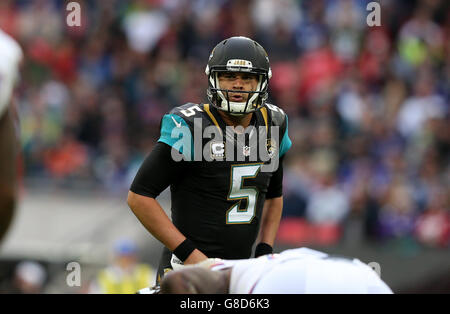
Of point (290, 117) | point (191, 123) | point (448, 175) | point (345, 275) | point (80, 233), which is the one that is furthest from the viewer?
point (290, 117)

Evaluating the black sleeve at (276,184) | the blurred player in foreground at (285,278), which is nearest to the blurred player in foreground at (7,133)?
the blurred player in foreground at (285,278)

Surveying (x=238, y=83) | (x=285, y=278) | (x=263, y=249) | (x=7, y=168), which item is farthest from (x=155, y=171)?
(x=7, y=168)

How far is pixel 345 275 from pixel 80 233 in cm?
831

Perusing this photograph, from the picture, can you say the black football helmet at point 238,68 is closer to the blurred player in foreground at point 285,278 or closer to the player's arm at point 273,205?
the player's arm at point 273,205

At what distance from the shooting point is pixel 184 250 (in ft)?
15.0

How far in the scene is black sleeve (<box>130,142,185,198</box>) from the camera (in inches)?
182

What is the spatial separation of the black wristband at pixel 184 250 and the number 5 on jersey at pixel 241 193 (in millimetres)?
323

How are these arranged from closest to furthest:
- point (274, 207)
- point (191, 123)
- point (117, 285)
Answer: point (191, 123), point (274, 207), point (117, 285)

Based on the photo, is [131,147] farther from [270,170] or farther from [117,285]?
[270,170]

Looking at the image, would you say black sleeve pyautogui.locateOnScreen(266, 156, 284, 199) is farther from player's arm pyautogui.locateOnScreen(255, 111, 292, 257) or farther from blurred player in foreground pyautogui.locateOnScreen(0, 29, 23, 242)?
blurred player in foreground pyautogui.locateOnScreen(0, 29, 23, 242)

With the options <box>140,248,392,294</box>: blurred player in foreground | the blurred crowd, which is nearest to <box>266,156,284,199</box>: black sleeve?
<box>140,248,392,294</box>: blurred player in foreground

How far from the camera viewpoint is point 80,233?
11.0 m

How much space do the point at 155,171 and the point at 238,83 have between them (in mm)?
713
